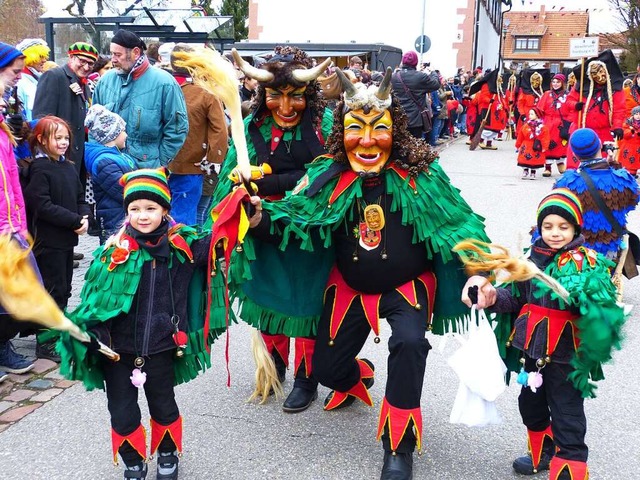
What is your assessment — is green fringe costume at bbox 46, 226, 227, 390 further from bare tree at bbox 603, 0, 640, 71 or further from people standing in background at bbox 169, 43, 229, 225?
bare tree at bbox 603, 0, 640, 71

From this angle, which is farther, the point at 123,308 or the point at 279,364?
the point at 279,364

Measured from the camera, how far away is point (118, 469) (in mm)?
3326

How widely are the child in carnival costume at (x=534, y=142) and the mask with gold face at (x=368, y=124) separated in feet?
33.9

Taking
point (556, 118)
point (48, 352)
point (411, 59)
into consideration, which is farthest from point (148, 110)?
point (556, 118)

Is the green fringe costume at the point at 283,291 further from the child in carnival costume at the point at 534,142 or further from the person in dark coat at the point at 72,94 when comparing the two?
the child in carnival costume at the point at 534,142

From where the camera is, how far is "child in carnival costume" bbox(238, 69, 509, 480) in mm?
3293

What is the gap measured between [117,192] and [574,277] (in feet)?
10.8

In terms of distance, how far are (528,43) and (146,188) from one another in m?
64.8

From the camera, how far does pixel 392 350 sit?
10.8 feet

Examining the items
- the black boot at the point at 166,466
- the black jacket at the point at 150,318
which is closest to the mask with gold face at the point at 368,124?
the black jacket at the point at 150,318

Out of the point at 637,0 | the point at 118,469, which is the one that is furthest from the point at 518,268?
the point at 637,0

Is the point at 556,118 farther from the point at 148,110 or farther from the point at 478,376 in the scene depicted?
the point at 478,376

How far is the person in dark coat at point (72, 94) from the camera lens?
551cm

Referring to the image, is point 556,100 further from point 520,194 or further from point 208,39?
point 208,39
